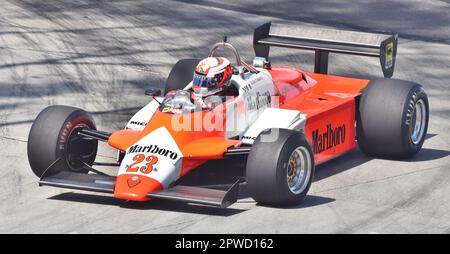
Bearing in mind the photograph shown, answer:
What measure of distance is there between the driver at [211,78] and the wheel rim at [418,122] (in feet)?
8.78

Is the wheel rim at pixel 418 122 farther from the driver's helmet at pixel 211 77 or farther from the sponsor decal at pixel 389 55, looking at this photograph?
the driver's helmet at pixel 211 77

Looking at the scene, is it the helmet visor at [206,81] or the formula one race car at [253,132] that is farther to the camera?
the helmet visor at [206,81]

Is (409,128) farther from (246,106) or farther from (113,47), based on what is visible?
(113,47)

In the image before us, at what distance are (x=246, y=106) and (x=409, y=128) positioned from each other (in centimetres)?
214

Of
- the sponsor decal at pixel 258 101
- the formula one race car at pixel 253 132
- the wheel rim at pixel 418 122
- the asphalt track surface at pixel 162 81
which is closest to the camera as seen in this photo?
the asphalt track surface at pixel 162 81

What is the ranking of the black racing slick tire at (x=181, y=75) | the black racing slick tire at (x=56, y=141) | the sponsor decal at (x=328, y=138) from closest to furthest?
the black racing slick tire at (x=56, y=141), the sponsor decal at (x=328, y=138), the black racing slick tire at (x=181, y=75)

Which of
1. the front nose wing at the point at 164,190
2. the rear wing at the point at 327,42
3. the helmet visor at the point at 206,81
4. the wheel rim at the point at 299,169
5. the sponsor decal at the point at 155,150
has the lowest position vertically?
the front nose wing at the point at 164,190

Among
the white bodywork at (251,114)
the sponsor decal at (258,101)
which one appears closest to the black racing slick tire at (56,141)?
the white bodywork at (251,114)

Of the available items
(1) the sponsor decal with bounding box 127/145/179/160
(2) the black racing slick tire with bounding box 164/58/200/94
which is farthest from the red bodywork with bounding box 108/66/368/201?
(2) the black racing slick tire with bounding box 164/58/200/94

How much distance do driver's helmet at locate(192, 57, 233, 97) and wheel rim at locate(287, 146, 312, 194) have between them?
1.44 meters

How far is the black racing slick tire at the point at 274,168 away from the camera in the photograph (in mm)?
11203

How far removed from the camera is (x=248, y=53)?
64.4 feet

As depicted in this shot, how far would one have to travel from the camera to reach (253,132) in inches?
496
